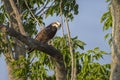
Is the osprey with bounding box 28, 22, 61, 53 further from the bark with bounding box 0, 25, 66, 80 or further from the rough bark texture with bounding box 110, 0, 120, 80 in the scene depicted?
the bark with bounding box 0, 25, 66, 80

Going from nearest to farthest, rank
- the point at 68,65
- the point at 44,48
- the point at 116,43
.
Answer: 1. the point at 44,48
2. the point at 116,43
3. the point at 68,65

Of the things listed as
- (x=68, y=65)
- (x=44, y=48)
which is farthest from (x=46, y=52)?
(x=68, y=65)

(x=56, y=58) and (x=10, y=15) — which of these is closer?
(x=56, y=58)

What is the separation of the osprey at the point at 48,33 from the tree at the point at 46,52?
0.65 feet

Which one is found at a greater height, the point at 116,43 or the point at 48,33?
the point at 48,33

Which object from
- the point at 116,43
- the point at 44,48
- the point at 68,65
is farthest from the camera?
the point at 68,65

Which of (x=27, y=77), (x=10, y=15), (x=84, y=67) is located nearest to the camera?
(x=84, y=67)

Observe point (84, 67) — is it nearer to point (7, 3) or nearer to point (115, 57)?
point (115, 57)

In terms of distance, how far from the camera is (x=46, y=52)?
7.80 meters

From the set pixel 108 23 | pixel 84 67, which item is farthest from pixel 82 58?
pixel 108 23

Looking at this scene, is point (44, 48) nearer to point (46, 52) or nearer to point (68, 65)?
point (46, 52)

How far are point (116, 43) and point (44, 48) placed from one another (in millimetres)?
1388

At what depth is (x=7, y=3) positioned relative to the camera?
15.9 meters

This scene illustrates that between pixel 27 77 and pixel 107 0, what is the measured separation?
2.89m
